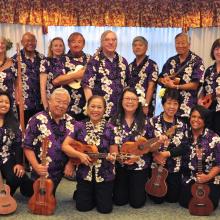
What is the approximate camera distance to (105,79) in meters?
3.67

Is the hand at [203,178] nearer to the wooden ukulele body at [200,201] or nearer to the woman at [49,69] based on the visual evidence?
the wooden ukulele body at [200,201]

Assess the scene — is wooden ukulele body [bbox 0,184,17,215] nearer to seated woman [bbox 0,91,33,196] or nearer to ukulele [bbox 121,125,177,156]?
seated woman [bbox 0,91,33,196]

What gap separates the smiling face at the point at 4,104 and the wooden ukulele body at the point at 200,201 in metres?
1.69

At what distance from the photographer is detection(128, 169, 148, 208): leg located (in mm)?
3246

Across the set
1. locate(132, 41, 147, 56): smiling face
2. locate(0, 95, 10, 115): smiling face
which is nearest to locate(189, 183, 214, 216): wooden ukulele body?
locate(132, 41, 147, 56): smiling face

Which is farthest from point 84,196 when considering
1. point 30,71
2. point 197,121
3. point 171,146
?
point 30,71

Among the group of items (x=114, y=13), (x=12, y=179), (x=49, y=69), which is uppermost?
(x=114, y=13)

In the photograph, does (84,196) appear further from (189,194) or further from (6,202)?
(189,194)

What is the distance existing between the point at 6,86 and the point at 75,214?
1.56 metres

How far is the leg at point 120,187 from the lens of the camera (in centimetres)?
329

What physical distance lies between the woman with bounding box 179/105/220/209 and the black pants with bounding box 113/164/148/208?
Answer: 1.16 feet

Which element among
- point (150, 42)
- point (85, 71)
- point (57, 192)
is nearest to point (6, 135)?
point (57, 192)

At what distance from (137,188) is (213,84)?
140 centimetres

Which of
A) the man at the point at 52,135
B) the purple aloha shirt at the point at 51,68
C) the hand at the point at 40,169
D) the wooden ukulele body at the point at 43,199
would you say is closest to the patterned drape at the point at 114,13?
the purple aloha shirt at the point at 51,68
